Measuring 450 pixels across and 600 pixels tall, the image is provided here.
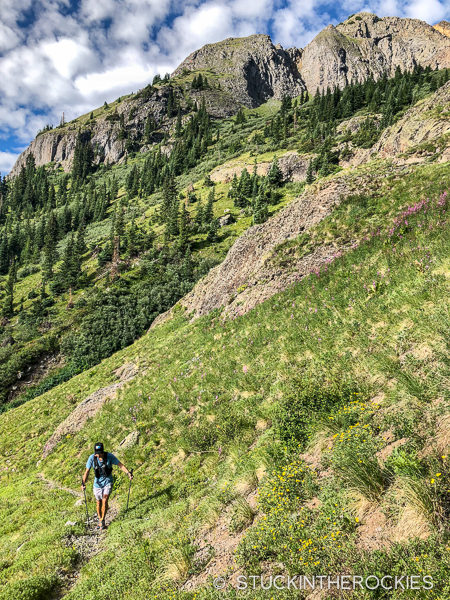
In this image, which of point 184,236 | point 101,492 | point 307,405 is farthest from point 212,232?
point 307,405

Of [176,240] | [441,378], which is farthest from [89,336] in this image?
[441,378]

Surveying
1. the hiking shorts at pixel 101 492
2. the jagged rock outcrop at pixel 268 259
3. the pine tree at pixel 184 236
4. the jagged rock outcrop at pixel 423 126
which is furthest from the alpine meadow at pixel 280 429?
the pine tree at pixel 184 236

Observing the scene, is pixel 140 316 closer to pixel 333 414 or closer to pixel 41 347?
pixel 41 347

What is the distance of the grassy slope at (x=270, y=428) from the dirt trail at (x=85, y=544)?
6.9 inches

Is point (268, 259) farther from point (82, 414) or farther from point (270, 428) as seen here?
point (82, 414)

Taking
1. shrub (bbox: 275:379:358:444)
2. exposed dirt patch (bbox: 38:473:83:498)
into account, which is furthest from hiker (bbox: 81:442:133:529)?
shrub (bbox: 275:379:358:444)

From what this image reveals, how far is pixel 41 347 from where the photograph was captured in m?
49.0

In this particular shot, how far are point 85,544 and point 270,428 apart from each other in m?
5.91

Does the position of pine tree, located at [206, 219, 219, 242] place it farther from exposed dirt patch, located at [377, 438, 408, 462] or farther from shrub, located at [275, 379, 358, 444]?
exposed dirt patch, located at [377, 438, 408, 462]

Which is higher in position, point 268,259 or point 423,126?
point 423,126

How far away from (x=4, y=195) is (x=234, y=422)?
777ft

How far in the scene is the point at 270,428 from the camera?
24.5 ft

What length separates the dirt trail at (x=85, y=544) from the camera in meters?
6.05

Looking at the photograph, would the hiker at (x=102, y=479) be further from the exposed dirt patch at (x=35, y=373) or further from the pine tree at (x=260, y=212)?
the pine tree at (x=260, y=212)
